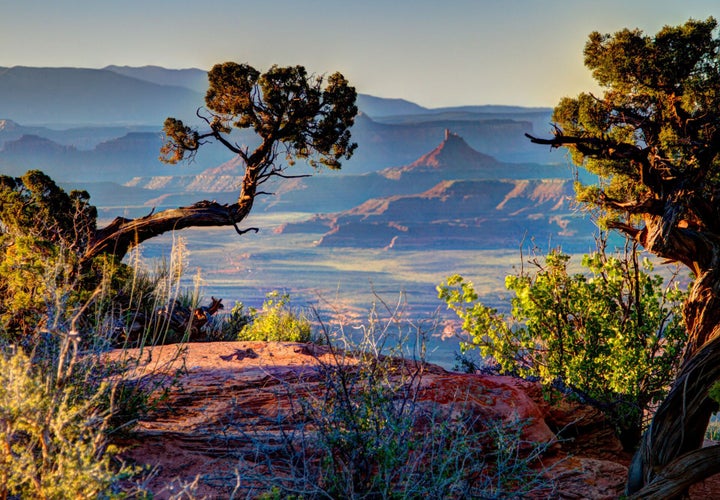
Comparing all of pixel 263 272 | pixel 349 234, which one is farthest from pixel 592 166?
pixel 349 234

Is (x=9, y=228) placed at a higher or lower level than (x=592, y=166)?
lower

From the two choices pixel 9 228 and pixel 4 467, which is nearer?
pixel 4 467

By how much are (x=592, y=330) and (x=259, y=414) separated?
3.37m

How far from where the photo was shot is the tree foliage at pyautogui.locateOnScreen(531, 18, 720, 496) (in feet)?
24.2

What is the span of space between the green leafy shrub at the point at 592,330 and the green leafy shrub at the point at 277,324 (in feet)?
15.3

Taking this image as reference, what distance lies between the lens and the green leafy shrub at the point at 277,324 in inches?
471

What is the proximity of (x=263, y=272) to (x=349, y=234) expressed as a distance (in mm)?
47561

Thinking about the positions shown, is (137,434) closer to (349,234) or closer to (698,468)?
(698,468)

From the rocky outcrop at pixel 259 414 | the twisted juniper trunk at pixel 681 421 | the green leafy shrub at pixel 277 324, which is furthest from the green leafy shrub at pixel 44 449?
the green leafy shrub at pixel 277 324

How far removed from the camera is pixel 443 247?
7028 inches

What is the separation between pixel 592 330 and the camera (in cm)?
759

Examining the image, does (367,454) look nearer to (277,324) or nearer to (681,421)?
(681,421)

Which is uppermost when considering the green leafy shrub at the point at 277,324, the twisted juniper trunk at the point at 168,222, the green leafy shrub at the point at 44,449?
the twisted juniper trunk at the point at 168,222

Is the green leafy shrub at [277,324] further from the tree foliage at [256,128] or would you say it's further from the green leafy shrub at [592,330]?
the green leafy shrub at [592,330]
